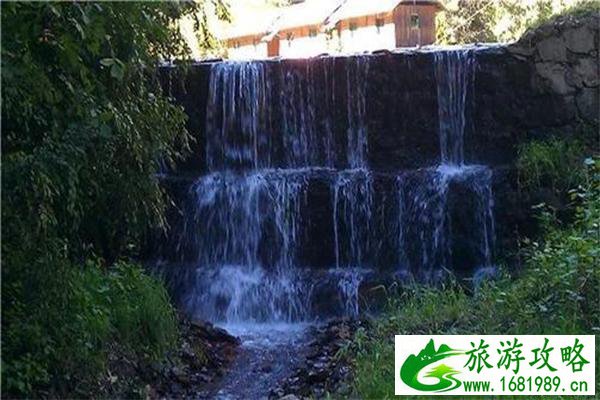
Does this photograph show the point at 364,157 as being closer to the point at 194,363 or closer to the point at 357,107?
the point at 357,107

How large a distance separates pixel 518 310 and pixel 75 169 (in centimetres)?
336

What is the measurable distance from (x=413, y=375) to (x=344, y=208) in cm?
508

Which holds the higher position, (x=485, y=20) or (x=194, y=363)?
(x=485, y=20)

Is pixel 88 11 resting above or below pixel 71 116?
above

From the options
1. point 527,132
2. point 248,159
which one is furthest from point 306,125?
point 527,132

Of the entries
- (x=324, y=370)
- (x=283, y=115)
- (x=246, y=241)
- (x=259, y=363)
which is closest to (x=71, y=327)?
(x=324, y=370)

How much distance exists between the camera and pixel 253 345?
317 inches

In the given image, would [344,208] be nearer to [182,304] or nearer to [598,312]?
[182,304]

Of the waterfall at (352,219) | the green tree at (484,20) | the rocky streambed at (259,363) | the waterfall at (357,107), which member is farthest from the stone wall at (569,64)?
the rocky streambed at (259,363)

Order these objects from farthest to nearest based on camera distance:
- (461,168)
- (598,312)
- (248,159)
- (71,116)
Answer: (248,159)
(461,168)
(598,312)
(71,116)

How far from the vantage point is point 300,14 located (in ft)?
90.0

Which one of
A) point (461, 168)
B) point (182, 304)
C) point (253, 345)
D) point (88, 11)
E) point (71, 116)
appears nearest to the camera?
point (88, 11)

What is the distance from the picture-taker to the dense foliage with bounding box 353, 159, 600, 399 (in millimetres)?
5629

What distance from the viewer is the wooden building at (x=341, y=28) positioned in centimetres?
2386
